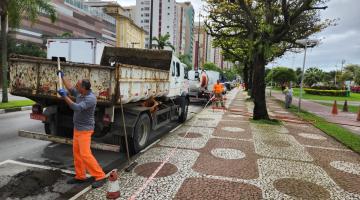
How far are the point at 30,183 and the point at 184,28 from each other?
487ft

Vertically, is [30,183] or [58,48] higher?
[58,48]

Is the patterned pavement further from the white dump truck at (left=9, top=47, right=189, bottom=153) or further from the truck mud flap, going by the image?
the white dump truck at (left=9, top=47, right=189, bottom=153)

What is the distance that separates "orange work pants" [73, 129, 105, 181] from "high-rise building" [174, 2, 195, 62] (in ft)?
436

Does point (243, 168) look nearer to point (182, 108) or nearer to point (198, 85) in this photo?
point (182, 108)

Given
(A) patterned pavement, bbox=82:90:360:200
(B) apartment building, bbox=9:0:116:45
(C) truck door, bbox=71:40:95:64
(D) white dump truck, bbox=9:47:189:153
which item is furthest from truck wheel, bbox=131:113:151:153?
(B) apartment building, bbox=9:0:116:45

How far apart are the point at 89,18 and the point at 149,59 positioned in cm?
8860

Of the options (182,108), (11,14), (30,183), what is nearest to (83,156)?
(30,183)

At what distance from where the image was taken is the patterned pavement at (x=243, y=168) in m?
5.55

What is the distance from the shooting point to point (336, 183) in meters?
6.31

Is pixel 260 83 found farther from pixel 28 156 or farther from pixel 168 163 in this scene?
pixel 28 156

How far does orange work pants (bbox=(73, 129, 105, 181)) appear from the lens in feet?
17.9

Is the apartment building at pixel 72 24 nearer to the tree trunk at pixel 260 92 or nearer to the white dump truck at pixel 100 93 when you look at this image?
the tree trunk at pixel 260 92

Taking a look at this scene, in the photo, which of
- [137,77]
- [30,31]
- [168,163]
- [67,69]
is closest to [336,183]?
[168,163]

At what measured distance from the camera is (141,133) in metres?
8.25
